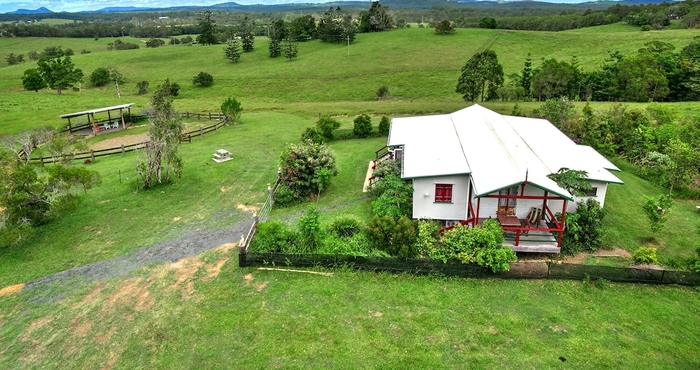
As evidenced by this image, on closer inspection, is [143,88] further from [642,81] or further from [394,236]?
[642,81]

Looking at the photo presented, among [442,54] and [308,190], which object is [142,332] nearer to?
[308,190]

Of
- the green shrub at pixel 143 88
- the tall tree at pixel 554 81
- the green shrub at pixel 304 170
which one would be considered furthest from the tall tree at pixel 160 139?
the green shrub at pixel 143 88

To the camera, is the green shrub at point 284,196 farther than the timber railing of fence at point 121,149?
No

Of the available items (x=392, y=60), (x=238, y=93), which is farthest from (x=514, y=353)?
(x=392, y=60)

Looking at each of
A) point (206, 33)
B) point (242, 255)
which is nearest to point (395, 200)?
point (242, 255)

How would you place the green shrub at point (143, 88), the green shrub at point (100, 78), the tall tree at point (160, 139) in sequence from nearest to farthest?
the tall tree at point (160, 139) → the green shrub at point (143, 88) → the green shrub at point (100, 78)

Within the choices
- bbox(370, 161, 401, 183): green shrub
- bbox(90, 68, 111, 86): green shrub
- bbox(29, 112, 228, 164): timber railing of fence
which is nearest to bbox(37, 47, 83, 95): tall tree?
bbox(90, 68, 111, 86): green shrub

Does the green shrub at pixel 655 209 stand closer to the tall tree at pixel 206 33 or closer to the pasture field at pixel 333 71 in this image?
the pasture field at pixel 333 71

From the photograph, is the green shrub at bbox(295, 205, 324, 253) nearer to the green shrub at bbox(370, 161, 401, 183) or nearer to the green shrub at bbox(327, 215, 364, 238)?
the green shrub at bbox(327, 215, 364, 238)
